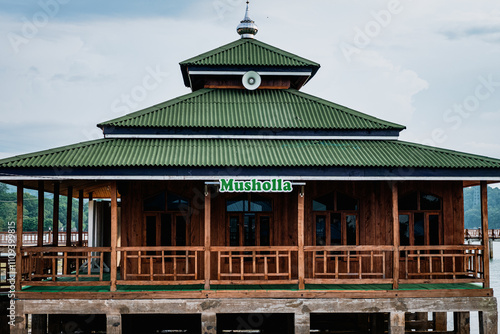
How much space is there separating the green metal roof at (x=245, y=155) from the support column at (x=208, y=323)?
12.8 ft

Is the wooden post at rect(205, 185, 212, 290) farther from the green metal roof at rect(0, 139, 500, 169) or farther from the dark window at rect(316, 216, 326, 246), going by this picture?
the dark window at rect(316, 216, 326, 246)

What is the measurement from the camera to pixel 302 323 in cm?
1411

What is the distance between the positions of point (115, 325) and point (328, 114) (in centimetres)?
915

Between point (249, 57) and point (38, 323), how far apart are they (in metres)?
11.1

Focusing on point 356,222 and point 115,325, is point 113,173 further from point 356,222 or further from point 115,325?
point 356,222

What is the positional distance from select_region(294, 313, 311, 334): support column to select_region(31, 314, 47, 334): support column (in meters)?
7.86

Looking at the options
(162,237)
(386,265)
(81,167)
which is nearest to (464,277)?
(386,265)

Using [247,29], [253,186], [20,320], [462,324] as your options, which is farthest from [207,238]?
[247,29]

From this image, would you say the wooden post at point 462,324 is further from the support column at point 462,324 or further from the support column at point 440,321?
the support column at point 440,321

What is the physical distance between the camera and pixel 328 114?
17656 mm

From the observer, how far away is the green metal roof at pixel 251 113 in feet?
54.9

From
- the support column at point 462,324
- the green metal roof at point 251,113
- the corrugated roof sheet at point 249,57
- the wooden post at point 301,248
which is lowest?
the support column at point 462,324

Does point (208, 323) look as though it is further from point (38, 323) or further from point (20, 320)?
point (38, 323)

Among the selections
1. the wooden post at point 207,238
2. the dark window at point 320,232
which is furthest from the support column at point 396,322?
the wooden post at point 207,238
